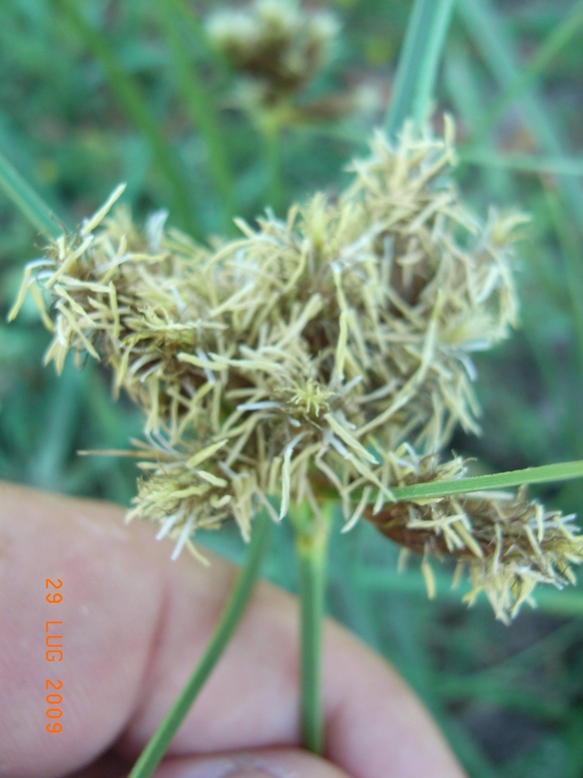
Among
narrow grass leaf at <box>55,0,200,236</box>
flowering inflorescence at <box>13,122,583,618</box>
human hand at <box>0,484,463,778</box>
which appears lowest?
human hand at <box>0,484,463,778</box>

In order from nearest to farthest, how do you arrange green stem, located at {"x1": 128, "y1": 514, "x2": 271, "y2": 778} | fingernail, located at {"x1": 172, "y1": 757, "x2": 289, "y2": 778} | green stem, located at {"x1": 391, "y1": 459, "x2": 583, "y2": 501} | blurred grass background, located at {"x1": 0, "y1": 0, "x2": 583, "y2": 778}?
1. green stem, located at {"x1": 391, "y1": 459, "x2": 583, "y2": 501}
2. green stem, located at {"x1": 128, "y1": 514, "x2": 271, "y2": 778}
3. fingernail, located at {"x1": 172, "y1": 757, "x2": 289, "y2": 778}
4. blurred grass background, located at {"x1": 0, "y1": 0, "x2": 583, "y2": 778}

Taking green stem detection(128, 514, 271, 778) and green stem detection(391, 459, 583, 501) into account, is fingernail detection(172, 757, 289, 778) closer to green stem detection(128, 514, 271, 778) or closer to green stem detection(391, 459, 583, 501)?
green stem detection(128, 514, 271, 778)

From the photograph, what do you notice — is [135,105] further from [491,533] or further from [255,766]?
[255,766]

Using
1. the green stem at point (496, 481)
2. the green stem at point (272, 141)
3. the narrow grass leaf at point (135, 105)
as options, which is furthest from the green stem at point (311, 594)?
the green stem at point (272, 141)

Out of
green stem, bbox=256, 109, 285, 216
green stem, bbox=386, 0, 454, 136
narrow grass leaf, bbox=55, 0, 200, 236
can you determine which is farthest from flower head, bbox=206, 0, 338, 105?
green stem, bbox=386, 0, 454, 136

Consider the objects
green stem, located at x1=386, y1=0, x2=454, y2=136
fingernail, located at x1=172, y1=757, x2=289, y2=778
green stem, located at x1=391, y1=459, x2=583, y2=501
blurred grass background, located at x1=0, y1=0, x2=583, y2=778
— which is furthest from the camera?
blurred grass background, located at x1=0, y1=0, x2=583, y2=778

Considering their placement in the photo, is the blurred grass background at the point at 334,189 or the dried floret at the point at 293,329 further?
the blurred grass background at the point at 334,189

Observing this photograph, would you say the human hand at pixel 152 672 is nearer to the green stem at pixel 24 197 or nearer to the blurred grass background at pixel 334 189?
the blurred grass background at pixel 334 189
